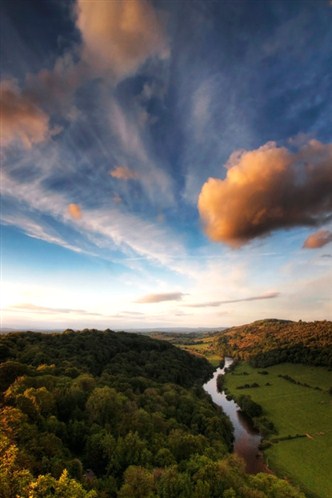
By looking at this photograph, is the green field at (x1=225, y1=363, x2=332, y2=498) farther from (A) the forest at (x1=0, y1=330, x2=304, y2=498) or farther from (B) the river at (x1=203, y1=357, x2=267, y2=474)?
(A) the forest at (x1=0, y1=330, x2=304, y2=498)

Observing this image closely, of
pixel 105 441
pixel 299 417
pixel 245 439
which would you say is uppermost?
pixel 105 441

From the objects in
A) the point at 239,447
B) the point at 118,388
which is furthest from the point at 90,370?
the point at 239,447

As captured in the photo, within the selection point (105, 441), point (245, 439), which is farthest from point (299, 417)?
point (105, 441)

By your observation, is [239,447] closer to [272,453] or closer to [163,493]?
[272,453]

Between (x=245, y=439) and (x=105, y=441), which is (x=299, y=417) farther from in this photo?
(x=105, y=441)

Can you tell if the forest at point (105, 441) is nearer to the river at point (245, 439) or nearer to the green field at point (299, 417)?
the river at point (245, 439)

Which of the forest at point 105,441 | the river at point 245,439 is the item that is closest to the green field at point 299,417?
the river at point 245,439
